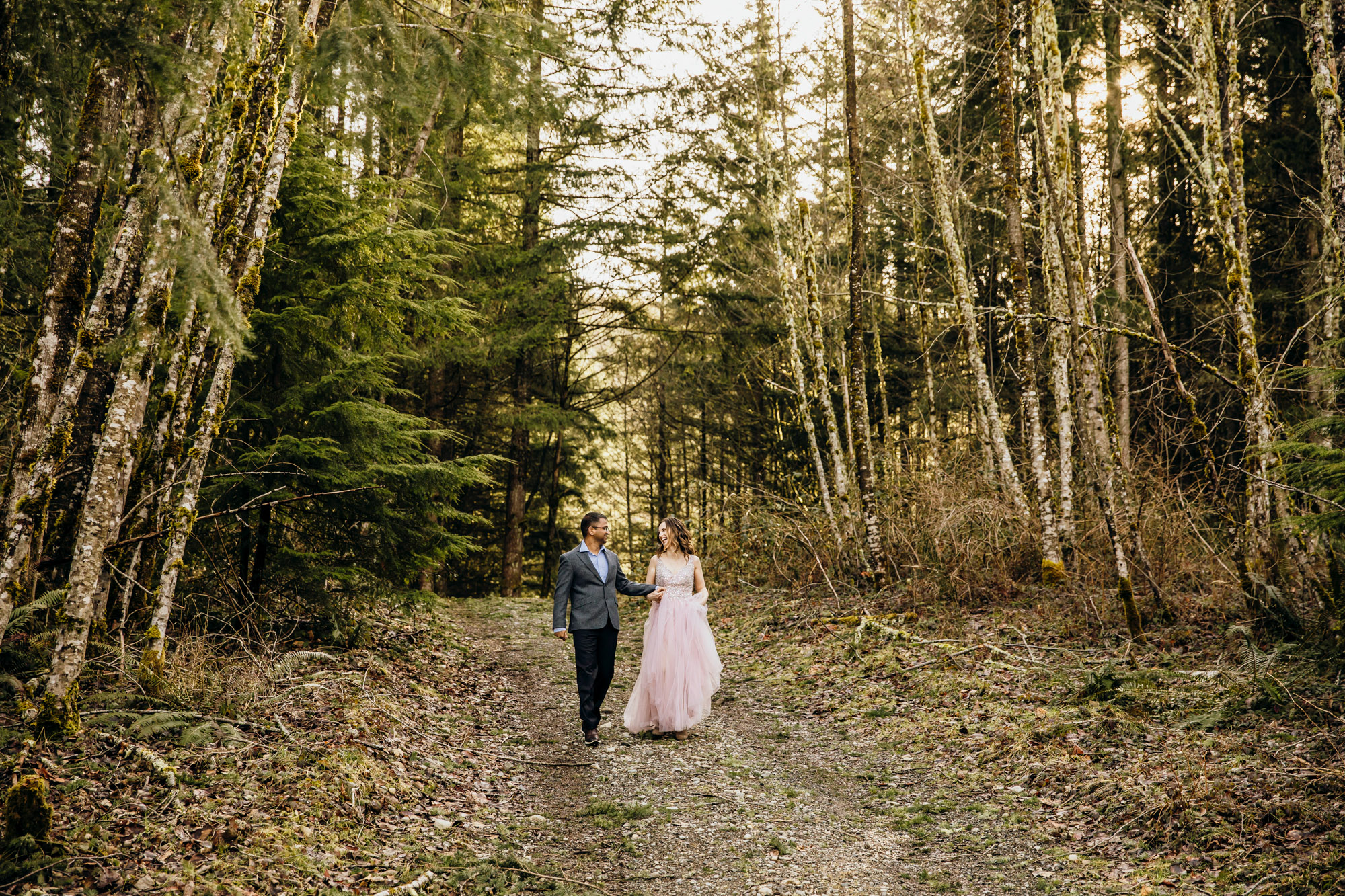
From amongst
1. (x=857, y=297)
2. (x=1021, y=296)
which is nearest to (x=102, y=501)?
(x=1021, y=296)

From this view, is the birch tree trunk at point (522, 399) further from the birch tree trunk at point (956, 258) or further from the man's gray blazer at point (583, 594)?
the man's gray blazer at point (583, 594)

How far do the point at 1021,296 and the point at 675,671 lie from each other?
20.3ft

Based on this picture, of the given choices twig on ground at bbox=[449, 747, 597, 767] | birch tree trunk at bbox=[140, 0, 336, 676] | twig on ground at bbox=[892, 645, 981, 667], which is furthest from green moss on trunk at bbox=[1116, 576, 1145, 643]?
birch tree trunk at bbox=[140, 0, 336, 676]

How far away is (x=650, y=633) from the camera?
23.9 feet

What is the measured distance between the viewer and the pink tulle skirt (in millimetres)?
7031

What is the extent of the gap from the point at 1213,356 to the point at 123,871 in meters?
19.1

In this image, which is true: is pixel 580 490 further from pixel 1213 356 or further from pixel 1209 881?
pixel 1209 881

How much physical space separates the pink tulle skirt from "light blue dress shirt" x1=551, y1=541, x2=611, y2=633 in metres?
0.69

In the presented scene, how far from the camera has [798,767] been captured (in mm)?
6438

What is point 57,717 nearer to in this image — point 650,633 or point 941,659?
point 650,633

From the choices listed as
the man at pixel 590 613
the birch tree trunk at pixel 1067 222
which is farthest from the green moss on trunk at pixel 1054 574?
the man at pixel 590 613

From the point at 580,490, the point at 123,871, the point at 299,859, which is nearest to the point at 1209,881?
the point at 299,859

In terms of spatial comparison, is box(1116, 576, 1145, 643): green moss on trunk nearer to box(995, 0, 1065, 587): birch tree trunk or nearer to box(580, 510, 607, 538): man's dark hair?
box(995, 0, 1065, 587): birch tree trunk

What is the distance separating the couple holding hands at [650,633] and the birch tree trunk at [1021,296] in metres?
4.69
